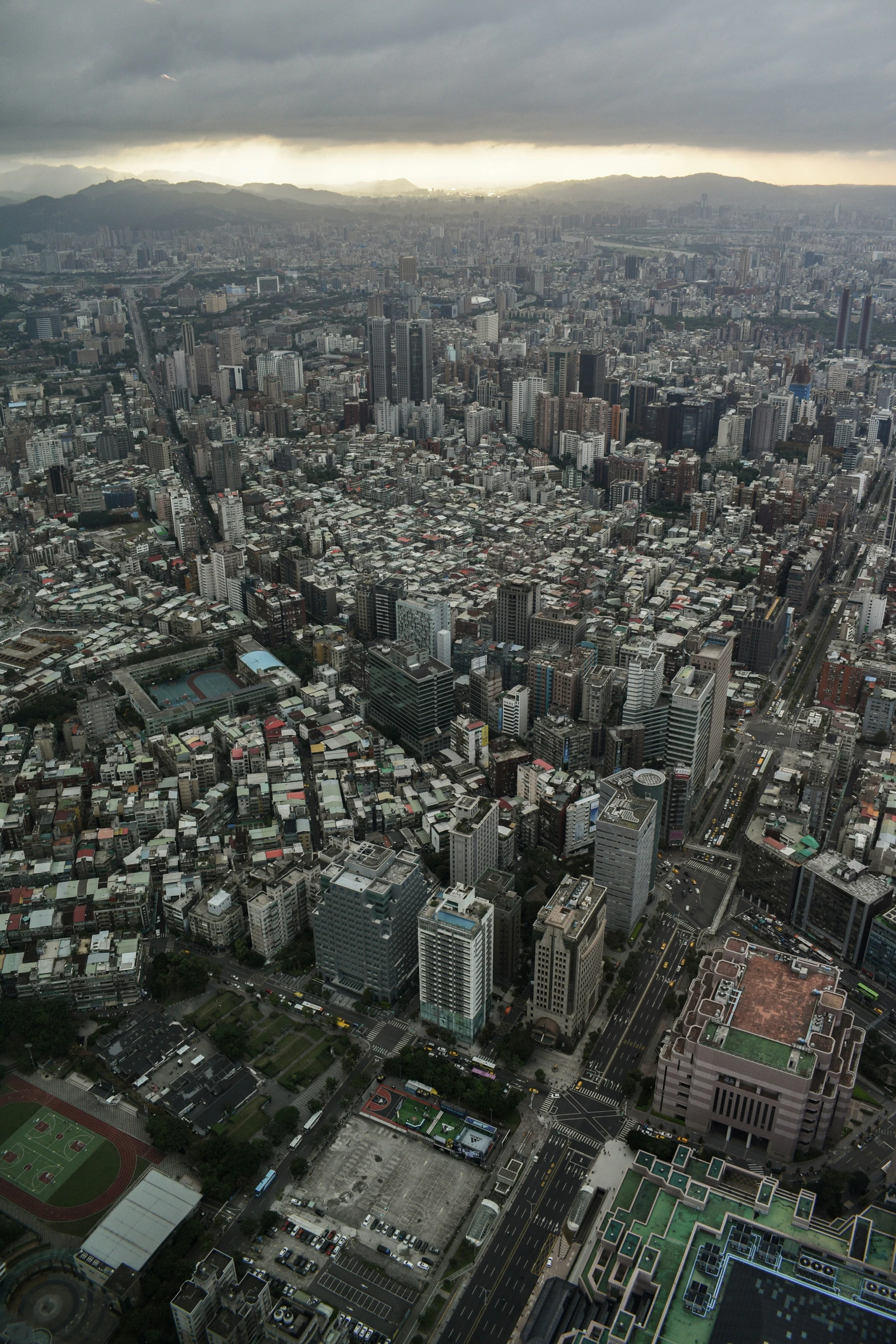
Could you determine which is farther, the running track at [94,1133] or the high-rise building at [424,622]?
the high-rise building at [424,622]

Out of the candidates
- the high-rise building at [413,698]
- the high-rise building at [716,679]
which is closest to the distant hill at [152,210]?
the high-rise building at [413,698]

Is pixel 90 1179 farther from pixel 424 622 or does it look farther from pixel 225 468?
pixel 225 468

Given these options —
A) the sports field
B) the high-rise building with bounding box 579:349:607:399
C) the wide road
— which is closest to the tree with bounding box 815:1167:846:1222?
the wide road

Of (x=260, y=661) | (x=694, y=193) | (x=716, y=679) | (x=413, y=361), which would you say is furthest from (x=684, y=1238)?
(x=694, y=193)

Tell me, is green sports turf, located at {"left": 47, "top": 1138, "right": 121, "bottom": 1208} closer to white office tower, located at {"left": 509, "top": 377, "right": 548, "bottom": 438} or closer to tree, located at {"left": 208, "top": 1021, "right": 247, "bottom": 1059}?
tree, located at {"left": 208, "top": 1021, "right": 247, "bottom": 1059}

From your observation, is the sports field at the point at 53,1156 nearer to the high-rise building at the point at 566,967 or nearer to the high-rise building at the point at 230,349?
the high-rise building at the point at 566,967

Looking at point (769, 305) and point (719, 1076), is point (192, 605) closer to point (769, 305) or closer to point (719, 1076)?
point (719, 1076)
